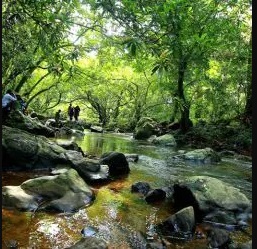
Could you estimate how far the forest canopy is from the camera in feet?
16.6

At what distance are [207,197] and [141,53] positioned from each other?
8.81ft

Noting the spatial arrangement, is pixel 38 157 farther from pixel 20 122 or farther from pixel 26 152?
pixel 20 122

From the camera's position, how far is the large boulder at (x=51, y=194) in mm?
5020

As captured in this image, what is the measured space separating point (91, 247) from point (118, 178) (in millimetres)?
4230

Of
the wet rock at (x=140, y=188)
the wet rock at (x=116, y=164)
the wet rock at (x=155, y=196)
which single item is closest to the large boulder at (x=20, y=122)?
the wet rock at (x=116, y=164)

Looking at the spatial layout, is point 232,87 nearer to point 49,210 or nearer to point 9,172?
point 9,172

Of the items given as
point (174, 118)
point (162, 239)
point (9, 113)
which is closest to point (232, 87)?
point (174, 118)

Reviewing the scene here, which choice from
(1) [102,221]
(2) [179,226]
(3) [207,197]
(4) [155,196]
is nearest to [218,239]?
(2) [179,226]

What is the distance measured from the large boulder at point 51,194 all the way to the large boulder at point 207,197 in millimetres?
1667

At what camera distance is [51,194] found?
17.8ft

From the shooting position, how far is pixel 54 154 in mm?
8305

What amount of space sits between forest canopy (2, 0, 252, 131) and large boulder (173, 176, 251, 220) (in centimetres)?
160

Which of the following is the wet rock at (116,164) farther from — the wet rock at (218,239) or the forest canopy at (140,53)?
the wet rock at (218,239)

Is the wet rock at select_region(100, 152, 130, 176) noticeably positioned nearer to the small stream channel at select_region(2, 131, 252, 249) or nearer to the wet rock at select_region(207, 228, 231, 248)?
the small stream channel at select_region(2, 131, 252, 249)
